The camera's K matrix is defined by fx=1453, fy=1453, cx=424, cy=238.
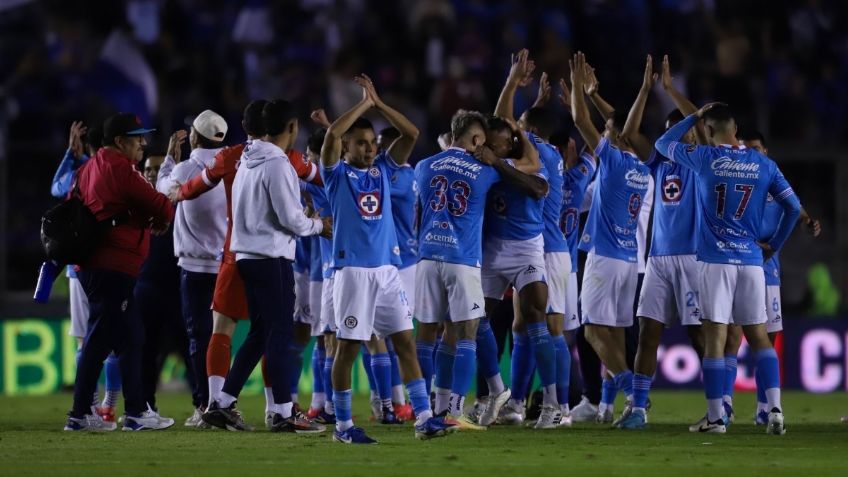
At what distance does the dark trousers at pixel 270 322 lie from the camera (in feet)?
37.9

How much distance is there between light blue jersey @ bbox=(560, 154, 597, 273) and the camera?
1392cm

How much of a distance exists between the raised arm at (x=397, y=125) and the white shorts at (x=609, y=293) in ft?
8.23

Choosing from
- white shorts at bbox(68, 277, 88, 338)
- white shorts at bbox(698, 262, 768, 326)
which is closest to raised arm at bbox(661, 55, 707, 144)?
white shorts at bbox(698, 262, 768, 326)

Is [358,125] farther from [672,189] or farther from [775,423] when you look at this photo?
[775,423]

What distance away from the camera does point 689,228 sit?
12562 millimetres

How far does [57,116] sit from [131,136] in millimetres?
9135

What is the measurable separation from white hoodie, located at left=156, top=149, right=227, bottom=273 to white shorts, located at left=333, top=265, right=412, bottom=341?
2.05 meters

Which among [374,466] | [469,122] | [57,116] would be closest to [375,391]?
[469,122]

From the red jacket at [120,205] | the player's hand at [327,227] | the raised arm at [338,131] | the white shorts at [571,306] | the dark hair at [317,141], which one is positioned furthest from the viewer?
the white shorts at [571,306]

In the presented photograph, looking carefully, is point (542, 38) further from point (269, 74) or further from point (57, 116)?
point (57, 116)

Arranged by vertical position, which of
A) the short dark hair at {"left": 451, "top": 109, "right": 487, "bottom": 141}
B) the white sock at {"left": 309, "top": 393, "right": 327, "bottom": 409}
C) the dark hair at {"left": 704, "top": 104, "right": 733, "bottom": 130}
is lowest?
the white sock at {"left": 309, "top": 393, "right": 327, "bottom": 409}

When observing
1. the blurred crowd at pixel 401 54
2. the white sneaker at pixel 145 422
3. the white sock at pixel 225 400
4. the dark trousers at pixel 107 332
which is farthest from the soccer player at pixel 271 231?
the blurred crowd at pixel 401 54

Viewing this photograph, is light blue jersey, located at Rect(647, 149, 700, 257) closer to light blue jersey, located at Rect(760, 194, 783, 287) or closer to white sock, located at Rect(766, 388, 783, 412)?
light blue jersey, located at Rect(760, 194, 783, 287)

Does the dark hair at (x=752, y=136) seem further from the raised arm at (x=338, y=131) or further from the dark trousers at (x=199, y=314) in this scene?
the dark trousers at (x=199, y=314)
